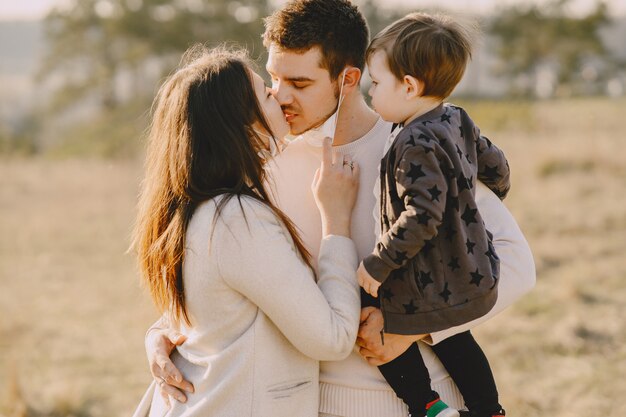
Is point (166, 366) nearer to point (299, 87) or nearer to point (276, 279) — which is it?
point (276, 279)

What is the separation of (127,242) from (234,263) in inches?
334

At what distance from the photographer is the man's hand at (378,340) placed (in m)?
1.95

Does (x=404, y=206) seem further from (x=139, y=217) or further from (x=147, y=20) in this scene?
(x=147, y=20)

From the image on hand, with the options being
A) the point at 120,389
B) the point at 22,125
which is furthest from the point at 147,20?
the point at 120,389

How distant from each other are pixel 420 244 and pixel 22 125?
34.7 m

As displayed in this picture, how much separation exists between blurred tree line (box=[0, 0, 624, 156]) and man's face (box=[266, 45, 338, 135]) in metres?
15.2

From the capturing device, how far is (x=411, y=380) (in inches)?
78.7

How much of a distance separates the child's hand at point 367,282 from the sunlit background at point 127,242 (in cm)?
74

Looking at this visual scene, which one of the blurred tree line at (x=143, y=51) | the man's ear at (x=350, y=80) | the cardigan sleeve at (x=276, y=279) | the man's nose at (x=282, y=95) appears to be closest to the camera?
the cardigan sleeve at (x=276, y=279)

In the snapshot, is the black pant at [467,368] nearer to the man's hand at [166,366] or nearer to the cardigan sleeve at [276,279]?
the cardigan sleeve at [276,279]

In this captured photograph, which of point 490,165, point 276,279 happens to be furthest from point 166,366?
point 490,165

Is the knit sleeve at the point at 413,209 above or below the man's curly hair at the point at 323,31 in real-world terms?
below

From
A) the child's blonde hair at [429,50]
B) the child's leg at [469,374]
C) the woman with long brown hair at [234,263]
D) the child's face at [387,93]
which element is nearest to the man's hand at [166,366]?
the woman with long brown hair at [234,263]

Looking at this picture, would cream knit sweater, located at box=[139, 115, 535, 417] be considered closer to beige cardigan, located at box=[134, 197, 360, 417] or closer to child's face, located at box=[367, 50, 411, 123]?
beige cardigan, located at box=[134, 197, 360, 417]
